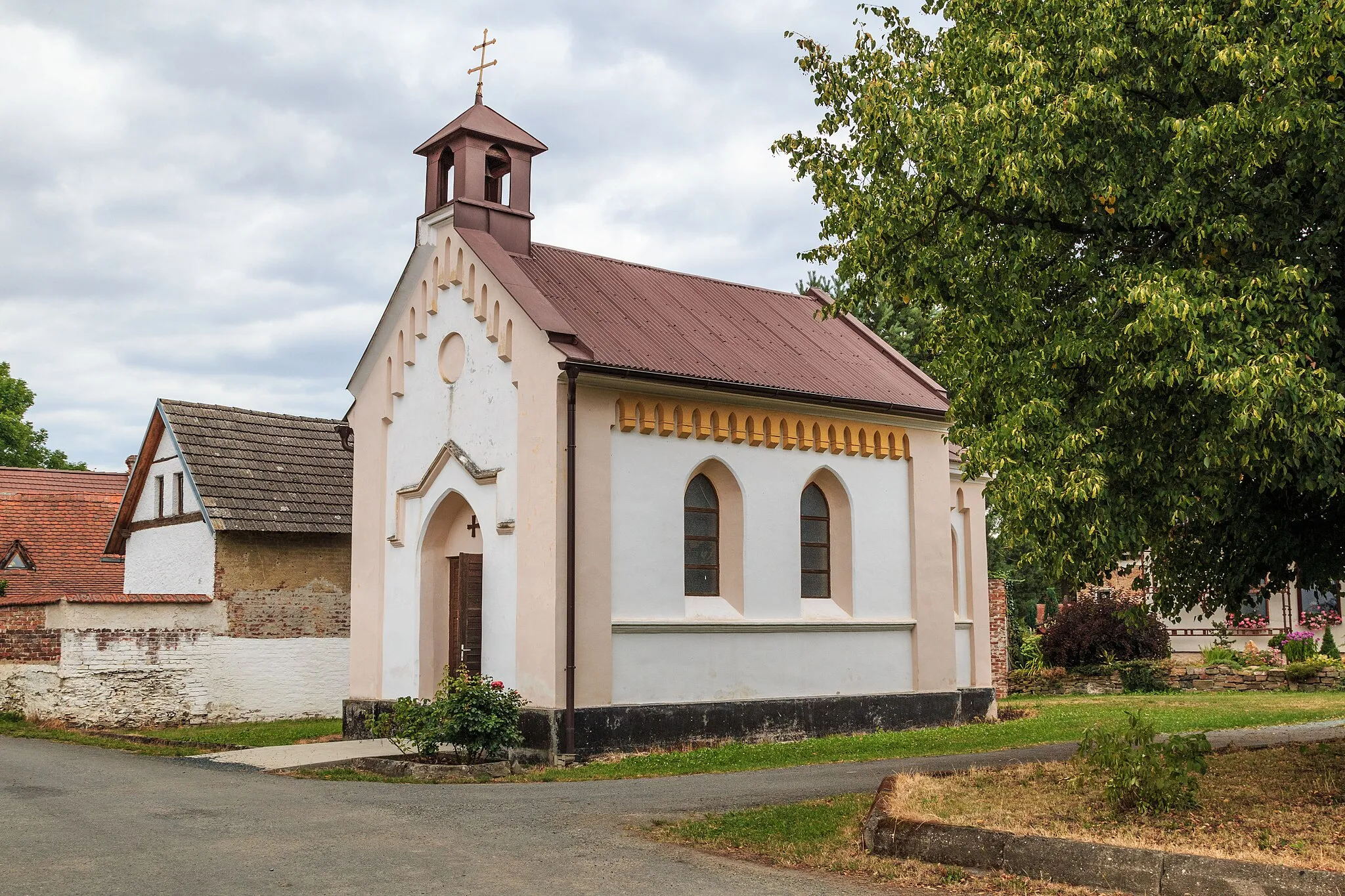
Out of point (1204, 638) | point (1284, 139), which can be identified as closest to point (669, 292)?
point (1284, 139)

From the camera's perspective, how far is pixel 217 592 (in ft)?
72.1

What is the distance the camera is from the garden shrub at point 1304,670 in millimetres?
25312

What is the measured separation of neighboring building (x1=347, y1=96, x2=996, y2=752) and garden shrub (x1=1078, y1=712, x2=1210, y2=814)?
7514mm

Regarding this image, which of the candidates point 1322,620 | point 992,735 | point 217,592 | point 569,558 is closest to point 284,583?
point 217,592

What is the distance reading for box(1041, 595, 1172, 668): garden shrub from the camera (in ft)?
92.4

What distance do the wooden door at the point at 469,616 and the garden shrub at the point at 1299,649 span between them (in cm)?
1814

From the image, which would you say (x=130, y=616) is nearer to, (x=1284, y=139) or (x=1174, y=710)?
(x=1174, y=710)

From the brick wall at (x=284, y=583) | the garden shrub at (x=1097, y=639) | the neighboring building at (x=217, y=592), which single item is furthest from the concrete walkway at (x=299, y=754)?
the garden shrub at (x=1097, y=639)

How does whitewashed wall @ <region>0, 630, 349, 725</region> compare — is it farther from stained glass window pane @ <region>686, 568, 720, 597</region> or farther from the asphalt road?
stained glass window pane @ <region>686, 568, 720, 597</region>

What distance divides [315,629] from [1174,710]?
48.3ft

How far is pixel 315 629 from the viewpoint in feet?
74.9

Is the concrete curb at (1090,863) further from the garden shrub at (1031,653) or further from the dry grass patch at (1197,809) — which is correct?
the garden shrub at (1031,653)

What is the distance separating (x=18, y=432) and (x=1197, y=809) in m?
55.6

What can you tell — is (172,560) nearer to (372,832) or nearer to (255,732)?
(255,732)
